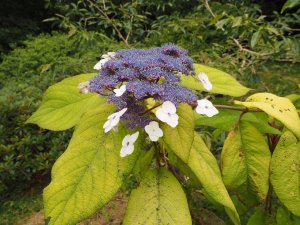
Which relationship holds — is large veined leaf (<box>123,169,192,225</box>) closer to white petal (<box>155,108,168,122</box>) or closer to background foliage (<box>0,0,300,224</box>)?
white petal (<box>155,108,168,122</box>)

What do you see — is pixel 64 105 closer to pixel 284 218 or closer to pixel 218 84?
pixel 218 84

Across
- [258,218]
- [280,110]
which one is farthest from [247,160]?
[258,218]

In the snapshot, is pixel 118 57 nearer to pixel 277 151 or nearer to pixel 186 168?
pixel 186 168

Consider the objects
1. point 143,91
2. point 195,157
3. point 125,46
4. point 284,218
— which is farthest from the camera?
point 125,46

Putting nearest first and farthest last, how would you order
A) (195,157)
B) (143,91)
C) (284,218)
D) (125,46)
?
(143,91)
(195,157)
(284,218)
(125,46)

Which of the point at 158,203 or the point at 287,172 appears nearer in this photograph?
the point at 158,203

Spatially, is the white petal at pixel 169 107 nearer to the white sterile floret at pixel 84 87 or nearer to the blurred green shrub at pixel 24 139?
the white sterile floret at pixel 84 87
